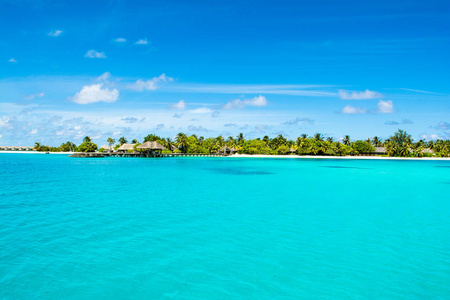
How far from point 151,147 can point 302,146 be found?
186 ft

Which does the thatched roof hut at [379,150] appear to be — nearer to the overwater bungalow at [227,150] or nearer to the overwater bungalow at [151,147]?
the overwater bungalow at [227,150]

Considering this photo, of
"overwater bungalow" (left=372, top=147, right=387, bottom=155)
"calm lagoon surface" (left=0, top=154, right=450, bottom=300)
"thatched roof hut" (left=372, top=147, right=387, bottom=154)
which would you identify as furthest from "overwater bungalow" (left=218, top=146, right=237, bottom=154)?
"calm lagoon surface" (left=0, top=154, right=450, bottom=300)

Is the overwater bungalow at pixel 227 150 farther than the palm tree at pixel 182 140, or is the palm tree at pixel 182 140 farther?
the overwater bungalow at pixel 227 150

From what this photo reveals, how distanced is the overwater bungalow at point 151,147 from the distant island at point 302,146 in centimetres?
229

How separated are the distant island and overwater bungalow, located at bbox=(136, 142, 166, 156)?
229cm

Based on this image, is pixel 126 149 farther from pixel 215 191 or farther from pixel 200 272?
pixel 200 272

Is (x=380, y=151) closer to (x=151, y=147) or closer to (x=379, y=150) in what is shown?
(x=379, y=150)

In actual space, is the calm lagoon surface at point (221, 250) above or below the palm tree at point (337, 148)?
below

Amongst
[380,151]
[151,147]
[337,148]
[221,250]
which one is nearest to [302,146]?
[337,148]

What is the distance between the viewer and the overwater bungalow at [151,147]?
107188 mm

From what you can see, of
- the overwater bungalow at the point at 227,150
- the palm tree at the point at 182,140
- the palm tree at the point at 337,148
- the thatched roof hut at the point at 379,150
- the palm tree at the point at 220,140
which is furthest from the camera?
the overwater bungalow at the point at 227,150

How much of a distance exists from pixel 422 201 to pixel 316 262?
17593mm

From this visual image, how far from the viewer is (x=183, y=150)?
12225 centimetres

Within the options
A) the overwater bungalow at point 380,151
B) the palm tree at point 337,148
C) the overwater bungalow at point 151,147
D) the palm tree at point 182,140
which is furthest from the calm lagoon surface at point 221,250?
the overwater bungalow at point 380,151
